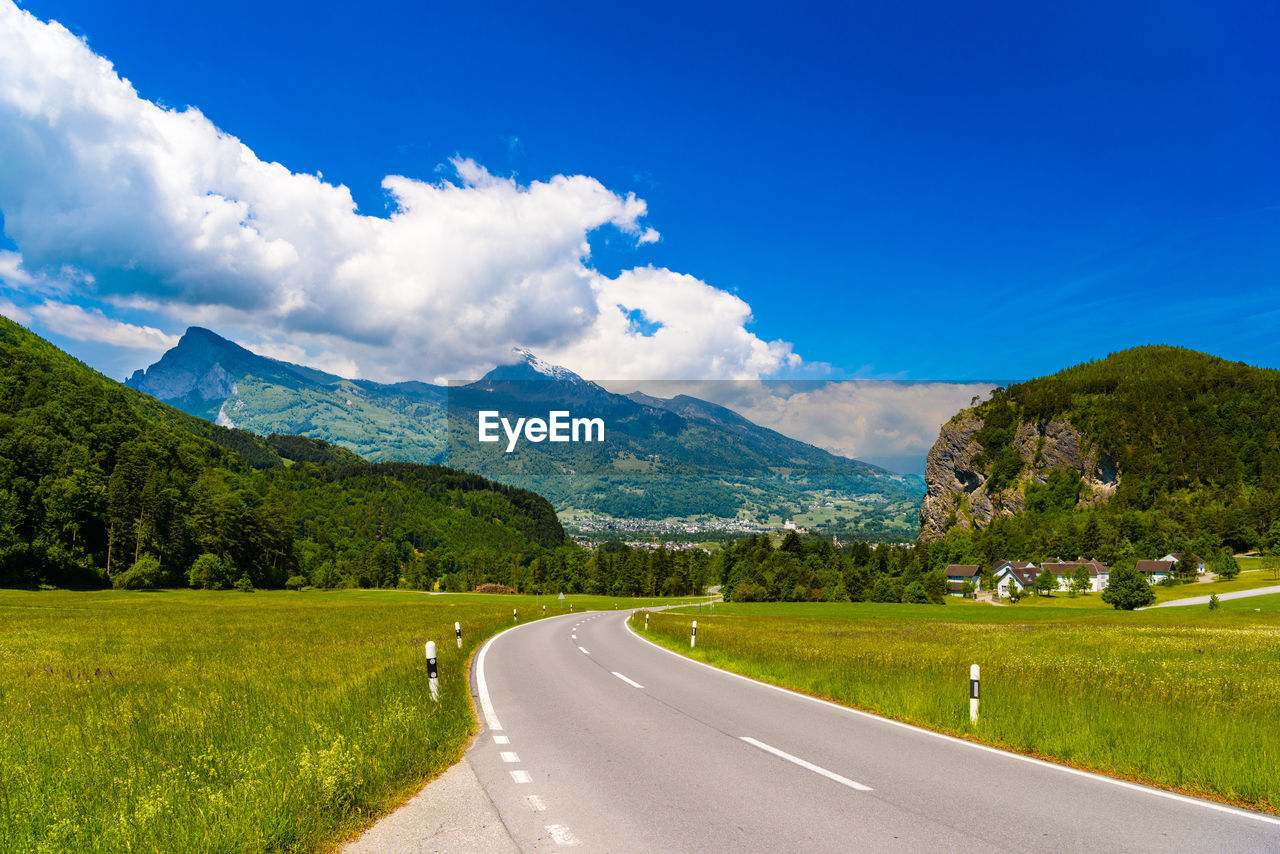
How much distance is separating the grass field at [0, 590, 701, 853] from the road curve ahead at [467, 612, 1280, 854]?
1.42m

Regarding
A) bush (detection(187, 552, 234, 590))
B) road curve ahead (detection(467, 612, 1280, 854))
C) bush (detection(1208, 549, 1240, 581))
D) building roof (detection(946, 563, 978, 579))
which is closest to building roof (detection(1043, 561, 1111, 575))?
building roof (detection(946, 563, 978, 579))

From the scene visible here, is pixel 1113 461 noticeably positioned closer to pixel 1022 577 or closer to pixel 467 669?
pixel 1022 577

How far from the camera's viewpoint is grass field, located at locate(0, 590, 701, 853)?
17.5 ft

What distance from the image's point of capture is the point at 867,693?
13.9 m

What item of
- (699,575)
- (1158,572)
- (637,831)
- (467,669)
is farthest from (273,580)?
(1158,572)

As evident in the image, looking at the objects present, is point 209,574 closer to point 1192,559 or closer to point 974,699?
point 974,699

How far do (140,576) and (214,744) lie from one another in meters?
82.2

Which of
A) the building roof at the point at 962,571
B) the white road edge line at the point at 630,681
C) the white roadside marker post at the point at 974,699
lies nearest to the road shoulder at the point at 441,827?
the white roadside marker post at the point at 974,699

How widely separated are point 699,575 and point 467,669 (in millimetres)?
123593

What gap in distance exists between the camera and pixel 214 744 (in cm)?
813

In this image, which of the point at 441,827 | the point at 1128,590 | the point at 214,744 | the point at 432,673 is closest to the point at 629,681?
the point at 432,673

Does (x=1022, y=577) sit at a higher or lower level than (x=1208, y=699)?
lower

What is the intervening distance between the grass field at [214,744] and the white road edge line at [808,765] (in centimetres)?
453

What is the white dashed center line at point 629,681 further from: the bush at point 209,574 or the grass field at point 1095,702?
the bush at point 209,574
